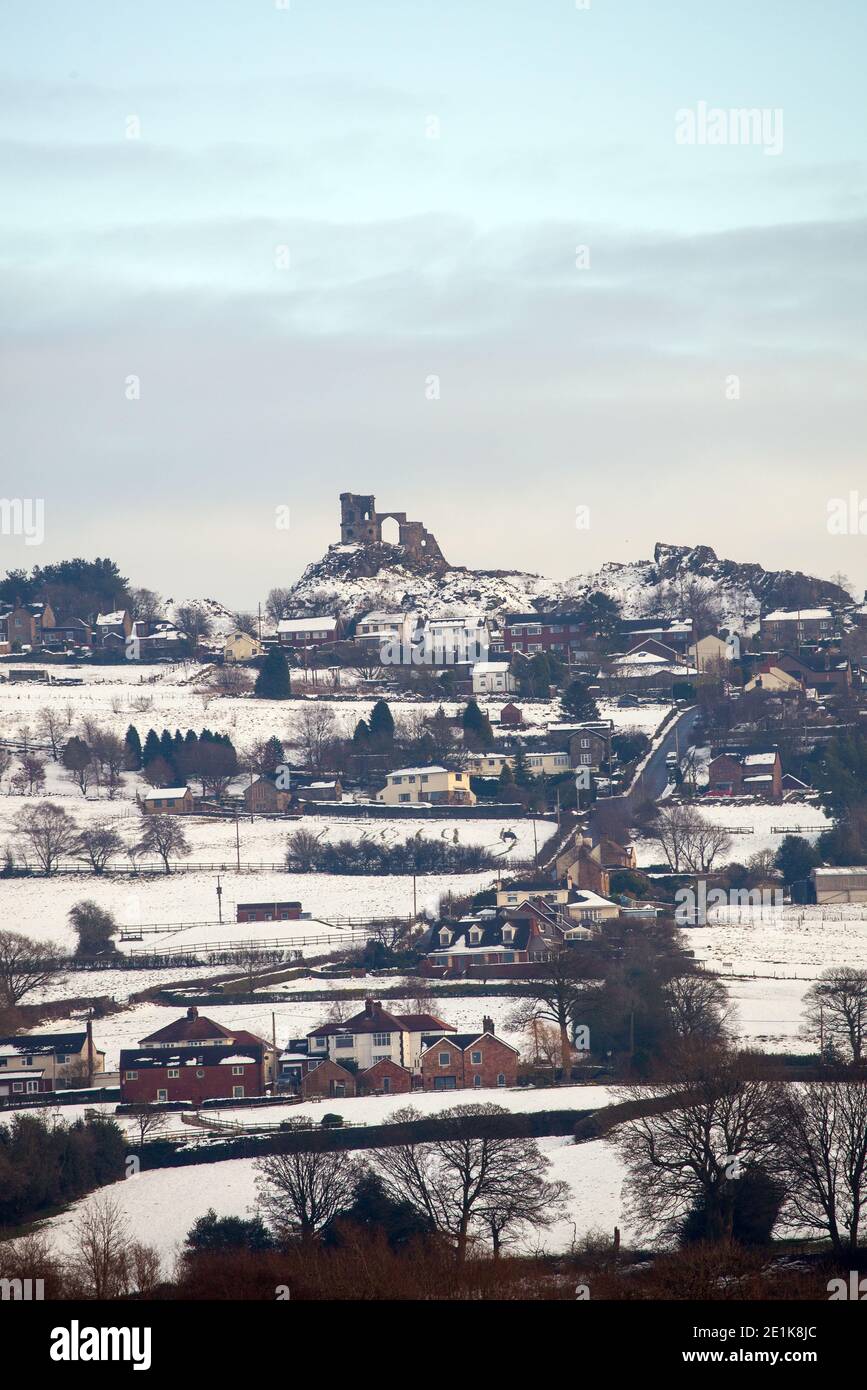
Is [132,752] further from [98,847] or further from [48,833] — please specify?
[98,847]

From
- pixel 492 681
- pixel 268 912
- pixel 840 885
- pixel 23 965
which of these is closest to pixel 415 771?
pixel 268 912

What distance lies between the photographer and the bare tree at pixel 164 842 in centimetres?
5856

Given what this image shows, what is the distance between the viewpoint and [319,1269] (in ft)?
81.6

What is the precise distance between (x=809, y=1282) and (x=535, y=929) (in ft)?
78.6

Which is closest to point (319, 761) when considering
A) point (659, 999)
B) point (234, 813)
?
point (234, 813)

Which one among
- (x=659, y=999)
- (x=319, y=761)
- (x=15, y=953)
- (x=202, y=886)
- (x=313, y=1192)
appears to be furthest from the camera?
(x=319, y=761)

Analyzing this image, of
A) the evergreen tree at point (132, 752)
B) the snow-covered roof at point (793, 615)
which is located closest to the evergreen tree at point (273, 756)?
the evergreen tree at point (132, 752)

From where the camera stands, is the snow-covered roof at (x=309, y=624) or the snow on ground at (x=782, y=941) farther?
the snow-covered roof at (x=309, y=624)

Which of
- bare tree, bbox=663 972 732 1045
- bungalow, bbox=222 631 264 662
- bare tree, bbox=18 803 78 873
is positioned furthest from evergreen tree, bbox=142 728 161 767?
bare tree, bbox=663 972 732 1045

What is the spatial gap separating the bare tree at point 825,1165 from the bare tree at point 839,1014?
18.8ft

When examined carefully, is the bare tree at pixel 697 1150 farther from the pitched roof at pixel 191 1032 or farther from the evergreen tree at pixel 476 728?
the evergreen tree at pixel 476 728

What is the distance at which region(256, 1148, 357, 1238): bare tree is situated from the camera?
2798 cm

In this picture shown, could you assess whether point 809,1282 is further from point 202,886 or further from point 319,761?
point 319,761

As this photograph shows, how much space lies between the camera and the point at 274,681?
80.8 meters
